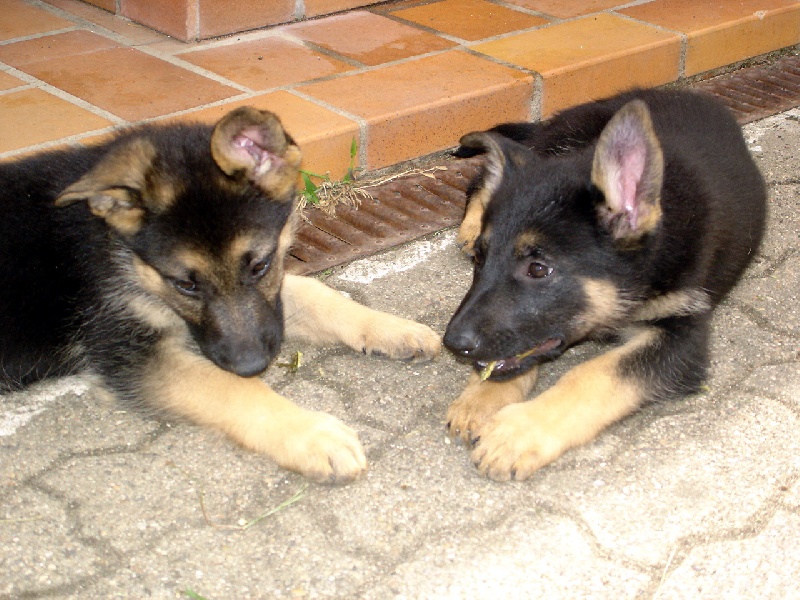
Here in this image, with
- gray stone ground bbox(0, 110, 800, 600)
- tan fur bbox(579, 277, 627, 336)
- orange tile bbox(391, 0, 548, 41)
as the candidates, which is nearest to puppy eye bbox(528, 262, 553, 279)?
tan fur bbox(579, 277, 627, 336)

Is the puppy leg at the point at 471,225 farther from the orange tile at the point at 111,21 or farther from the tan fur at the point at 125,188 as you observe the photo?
the orange tile at the point at 111,21

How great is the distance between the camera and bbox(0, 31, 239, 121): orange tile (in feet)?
14.1

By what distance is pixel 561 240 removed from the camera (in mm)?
2922

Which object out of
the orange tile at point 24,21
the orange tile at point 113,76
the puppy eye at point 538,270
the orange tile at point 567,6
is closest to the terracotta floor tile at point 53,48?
the orange tile at point 113,76

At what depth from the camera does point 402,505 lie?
2730mm

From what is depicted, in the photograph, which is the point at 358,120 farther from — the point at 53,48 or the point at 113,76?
the point at 53,48

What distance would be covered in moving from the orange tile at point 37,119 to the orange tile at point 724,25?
9.93 feet

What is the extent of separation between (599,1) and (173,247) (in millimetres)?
3756

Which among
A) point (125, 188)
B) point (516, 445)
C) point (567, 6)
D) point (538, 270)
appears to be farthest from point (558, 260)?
point (567, 6)

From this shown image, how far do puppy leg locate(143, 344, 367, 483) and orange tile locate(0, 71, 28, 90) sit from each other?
1972 millimetres

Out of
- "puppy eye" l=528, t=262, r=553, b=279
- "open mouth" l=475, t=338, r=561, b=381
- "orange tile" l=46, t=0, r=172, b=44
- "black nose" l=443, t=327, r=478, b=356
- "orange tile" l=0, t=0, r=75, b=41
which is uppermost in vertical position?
"puppy eye" l=528, t=262, r=553, b=279

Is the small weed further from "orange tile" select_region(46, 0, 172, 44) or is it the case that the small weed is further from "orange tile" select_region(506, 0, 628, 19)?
"orange tile" select_region(506, 0, 628, 19)

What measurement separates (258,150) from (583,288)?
1034mm

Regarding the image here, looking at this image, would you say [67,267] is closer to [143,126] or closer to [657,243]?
[143,126]
